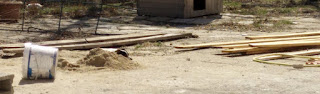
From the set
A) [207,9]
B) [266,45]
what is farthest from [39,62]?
[207,9]

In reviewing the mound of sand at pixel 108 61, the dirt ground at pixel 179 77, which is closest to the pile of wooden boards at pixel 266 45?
the dirt ground at pixel 179 77

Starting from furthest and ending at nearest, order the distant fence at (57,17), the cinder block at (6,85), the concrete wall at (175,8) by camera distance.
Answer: the concrete wall at (175,8), the distant fence at (57,17), the cinder block at (6,85)

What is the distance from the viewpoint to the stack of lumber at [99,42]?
1071 cm

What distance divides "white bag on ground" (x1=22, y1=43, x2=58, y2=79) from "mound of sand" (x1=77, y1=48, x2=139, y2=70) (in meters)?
1.06

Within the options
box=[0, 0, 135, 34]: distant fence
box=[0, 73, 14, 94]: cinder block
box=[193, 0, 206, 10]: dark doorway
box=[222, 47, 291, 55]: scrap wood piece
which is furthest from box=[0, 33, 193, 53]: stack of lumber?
box=[193, 0, 206, 10]: dark doorway

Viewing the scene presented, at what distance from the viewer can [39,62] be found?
8.08m

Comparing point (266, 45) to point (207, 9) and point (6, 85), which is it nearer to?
point (6, 85)

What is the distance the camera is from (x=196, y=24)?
Answer: 15930 millimetres

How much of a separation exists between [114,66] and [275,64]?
2665 millimetres

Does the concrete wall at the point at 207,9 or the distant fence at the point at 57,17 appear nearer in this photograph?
the distant fence at the point at 57,17

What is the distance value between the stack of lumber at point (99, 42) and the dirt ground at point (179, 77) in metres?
0.23

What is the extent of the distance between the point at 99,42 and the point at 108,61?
9.42 ft

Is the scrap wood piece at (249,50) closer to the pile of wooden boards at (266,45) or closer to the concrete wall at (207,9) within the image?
the pile of wooden boards at (266,45)

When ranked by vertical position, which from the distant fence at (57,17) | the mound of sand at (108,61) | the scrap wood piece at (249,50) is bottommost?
the distant fence at (57,17)
